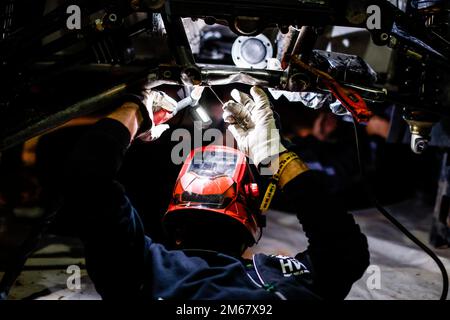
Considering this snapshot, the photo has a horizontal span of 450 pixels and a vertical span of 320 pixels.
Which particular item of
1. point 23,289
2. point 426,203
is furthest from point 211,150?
point 426,203

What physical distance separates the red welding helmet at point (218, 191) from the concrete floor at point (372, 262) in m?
1.04

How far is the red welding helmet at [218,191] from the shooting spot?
75.4 inches

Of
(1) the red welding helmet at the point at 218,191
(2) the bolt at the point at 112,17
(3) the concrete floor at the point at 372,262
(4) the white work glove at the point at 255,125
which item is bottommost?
(3) the concrete floor at the point at 372,262

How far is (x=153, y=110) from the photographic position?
71.9 inches

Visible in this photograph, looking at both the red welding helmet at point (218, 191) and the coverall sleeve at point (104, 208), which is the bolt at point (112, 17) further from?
the red welding helmet at point (218, 191)

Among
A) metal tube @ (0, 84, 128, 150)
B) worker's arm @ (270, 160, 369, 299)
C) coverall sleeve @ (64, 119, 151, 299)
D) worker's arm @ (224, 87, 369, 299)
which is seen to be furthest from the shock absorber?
worker's arm @ (270, 160, 369, 299)

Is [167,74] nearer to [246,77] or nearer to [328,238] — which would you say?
[246,77]

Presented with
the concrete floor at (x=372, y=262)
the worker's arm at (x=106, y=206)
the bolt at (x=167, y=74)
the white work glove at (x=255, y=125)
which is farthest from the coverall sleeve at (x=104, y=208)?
the concrete floor at (x=372, y=262)

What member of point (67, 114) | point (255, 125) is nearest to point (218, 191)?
point (255, 125)

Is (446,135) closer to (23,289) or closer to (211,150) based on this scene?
(211,150)

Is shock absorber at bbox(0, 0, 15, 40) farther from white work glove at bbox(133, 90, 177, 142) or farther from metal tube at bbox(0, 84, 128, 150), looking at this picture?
white work glove at bbox(133, 90, 177, 142)

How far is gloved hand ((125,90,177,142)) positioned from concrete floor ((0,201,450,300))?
51.0 inches

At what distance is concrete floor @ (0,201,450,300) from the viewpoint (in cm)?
255

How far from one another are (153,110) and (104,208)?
599mm
